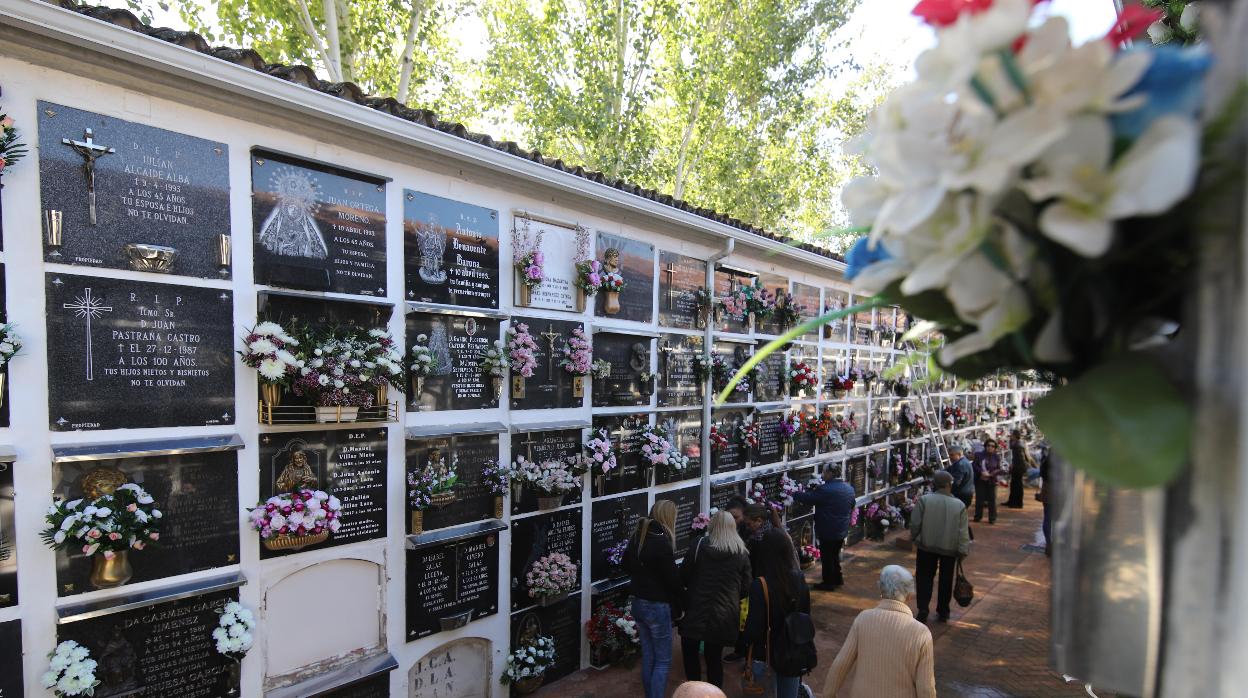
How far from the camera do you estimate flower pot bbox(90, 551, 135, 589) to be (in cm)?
314

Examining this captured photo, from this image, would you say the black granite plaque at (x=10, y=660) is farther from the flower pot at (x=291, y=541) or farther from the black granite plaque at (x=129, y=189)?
the black granite plaque at (x=129, y=189)

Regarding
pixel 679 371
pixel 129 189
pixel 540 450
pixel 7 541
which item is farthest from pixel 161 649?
pixel 679 371

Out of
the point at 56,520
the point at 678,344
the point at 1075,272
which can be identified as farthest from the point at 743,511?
the point at 1075,272

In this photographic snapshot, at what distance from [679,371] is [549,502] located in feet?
7.59

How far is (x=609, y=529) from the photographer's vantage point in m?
5.84

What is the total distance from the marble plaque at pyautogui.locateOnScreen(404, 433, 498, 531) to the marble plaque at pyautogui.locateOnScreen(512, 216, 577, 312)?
1214mm

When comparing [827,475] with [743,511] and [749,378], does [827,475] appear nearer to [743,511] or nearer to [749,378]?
[749,378]

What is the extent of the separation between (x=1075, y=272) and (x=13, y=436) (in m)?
4.21

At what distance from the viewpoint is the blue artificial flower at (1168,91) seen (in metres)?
0.61

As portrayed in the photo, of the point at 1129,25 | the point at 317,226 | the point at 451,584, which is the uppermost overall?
the point at 317,226

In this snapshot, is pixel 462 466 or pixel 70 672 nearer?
pixel 70 672

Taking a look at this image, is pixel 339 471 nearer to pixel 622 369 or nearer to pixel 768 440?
pixel 622 369

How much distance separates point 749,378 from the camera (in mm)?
7461

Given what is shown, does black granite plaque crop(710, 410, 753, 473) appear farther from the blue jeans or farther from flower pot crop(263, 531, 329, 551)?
flower pot crop(263, 531, 329, 551)
